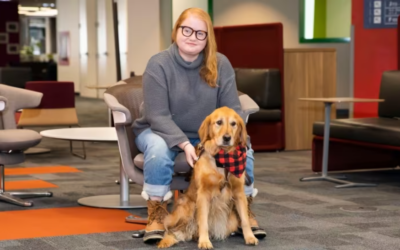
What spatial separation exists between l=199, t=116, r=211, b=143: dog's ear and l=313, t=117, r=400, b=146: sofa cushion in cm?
236

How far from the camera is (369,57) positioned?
395 inches

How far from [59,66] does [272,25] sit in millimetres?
15670

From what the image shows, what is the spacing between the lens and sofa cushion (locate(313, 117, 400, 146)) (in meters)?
5.41

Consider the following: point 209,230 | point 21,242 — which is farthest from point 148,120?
point 21,242

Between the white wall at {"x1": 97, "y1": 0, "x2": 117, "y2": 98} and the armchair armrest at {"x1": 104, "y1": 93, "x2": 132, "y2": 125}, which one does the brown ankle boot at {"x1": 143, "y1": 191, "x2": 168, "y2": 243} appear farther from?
the white wall at {"x1": 97, "y1": 0, "x2": 117, "y2": 98}

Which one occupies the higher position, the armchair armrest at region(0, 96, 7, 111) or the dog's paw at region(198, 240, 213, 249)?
the armchair armrest at region(0, 96, 7, 111)

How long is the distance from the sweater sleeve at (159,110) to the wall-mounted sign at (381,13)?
681 cm

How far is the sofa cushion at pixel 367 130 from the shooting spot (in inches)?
213

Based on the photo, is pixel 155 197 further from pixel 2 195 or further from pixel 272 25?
pixel 272 25

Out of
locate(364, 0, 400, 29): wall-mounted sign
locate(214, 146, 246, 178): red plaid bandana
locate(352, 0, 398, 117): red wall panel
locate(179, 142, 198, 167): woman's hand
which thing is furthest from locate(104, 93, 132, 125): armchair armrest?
locate(364, 0, 400, 29): wall-mounted sign

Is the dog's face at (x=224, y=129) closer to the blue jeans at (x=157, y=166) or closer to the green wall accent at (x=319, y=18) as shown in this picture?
the blue jeans at (x=157, y=166)

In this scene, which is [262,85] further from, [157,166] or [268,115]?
[157,166]

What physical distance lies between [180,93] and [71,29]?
60.0 ft

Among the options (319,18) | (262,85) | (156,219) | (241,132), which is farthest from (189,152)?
(319,18)
